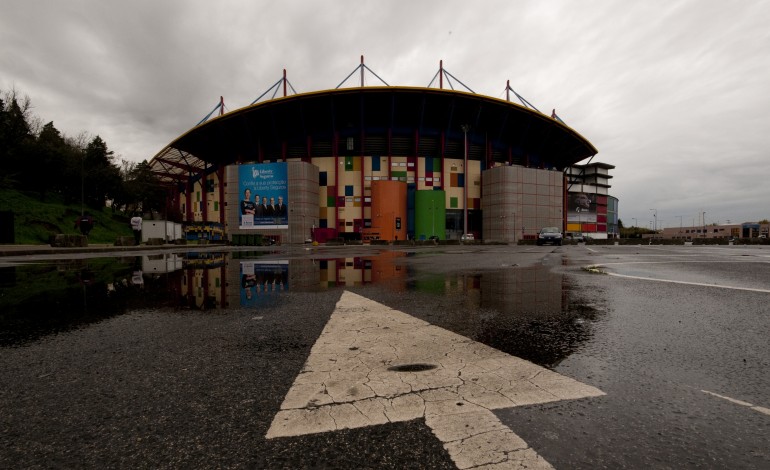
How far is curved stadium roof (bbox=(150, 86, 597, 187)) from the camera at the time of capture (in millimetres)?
43469

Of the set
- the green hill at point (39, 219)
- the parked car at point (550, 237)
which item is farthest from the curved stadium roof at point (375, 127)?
the parked car at point (550, 237)

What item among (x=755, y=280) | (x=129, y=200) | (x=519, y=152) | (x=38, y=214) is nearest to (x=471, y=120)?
(x=519, y=152)

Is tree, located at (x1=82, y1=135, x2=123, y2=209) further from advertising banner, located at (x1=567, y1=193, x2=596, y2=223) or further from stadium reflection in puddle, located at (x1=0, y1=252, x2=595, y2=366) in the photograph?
advertising banner, located at (x1=567, y1=193, x2=596, y2=223)

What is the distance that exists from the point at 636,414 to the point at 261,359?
7.98 ft

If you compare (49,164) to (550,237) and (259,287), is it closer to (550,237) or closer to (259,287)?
(259,287)

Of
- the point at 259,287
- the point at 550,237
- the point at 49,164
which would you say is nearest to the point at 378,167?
the point at 550,237

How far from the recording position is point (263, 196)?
43375mm

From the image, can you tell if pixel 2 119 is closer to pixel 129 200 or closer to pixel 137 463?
pixel 129 200

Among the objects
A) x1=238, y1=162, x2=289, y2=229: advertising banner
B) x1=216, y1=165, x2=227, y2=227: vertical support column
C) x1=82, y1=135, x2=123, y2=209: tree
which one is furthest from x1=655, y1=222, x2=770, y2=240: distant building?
x1=82, y1=135, x2=123, y2=209: tree

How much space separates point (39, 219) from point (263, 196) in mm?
21263

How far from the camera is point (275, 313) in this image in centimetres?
410

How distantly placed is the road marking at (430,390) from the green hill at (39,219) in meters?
38.5

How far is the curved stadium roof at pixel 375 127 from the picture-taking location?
43.5m

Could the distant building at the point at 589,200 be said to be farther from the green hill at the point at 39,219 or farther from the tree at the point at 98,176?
the tree at the point at 98,176
